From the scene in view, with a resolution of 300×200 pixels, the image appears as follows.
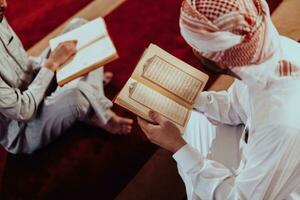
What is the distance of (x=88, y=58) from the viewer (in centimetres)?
161

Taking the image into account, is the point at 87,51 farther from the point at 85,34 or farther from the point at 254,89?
the point at 254,89

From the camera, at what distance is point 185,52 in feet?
6.97

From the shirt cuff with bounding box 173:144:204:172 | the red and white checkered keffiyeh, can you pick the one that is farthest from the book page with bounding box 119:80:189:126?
the red and white checkered keffiyeh

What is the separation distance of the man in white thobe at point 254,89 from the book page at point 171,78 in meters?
0.16

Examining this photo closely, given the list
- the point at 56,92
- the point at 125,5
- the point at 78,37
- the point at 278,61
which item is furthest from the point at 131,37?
the point at 278,61

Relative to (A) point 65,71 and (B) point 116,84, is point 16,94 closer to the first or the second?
(A) point 65,71

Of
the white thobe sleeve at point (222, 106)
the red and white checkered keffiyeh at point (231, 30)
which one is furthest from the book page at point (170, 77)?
the red and white checkered keffiyeh at point (231, 30)

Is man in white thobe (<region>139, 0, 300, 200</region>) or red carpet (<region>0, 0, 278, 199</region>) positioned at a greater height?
man in white thobe (<region>139, 0, 300, 200</region>)

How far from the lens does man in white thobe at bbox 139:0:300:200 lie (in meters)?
0.98

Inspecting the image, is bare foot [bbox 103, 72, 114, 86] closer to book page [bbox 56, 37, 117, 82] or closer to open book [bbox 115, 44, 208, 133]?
book page [bbox 56, 37, 117, 82]

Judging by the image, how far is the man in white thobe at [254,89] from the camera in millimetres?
984

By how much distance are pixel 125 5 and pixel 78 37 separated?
28.1 inches

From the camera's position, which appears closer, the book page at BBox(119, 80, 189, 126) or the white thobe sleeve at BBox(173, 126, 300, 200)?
the white thobe sleeve at BBox(173, 126, 300, 200)

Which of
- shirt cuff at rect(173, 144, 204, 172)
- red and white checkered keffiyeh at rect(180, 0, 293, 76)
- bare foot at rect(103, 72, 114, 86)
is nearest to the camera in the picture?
red and white checkered keffiyeh at rect(180, 0, 293, 76)
